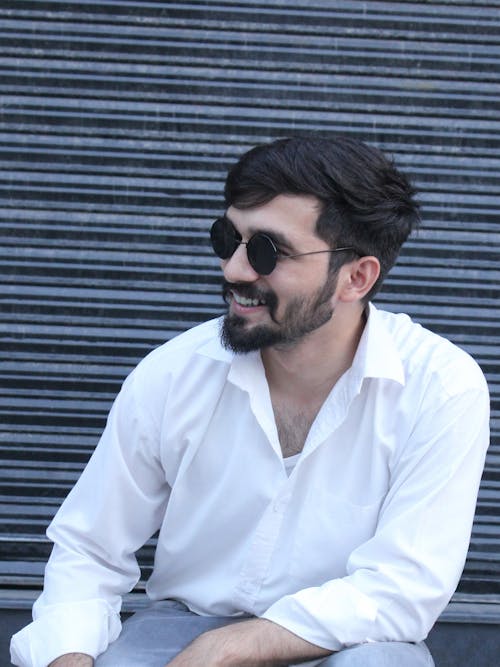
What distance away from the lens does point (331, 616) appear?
9.04 ft

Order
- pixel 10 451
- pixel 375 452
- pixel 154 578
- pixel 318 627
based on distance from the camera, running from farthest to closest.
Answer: pixel 10 451, pixel 154 578, pixel 375 452, pixel 318 627

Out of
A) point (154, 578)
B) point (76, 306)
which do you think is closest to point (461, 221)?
A: point (76, 306)

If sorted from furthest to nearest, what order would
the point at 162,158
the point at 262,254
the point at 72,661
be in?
the point at 162,158, the point at 262,254, the point at 72,661

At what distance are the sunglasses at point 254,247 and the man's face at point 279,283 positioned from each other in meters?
0.01

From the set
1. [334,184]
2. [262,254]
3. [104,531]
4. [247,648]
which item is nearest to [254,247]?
[262,254]

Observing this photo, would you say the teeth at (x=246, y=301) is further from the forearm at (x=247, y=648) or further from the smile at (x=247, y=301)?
the forearm at (x=247, y=648)

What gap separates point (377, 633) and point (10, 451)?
6.18 feet

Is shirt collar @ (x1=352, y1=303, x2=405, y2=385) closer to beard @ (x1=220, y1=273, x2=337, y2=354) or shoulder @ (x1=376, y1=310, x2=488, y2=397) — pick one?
shoulder @ (x1=376, y1=310, x2=488, y2=397)

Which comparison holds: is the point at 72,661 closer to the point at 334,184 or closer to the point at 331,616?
the point at 331,616

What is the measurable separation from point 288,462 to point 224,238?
0.61 metres

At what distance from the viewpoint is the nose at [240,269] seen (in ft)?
9.68

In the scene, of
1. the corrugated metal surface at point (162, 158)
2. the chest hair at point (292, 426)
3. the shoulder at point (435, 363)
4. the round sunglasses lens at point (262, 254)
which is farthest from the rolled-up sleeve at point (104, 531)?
the corrugated metal surface at point (162, 158)

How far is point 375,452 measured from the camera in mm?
2986

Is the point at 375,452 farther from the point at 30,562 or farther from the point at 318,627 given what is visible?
the point at 30,562
